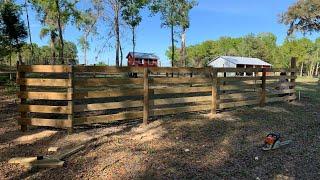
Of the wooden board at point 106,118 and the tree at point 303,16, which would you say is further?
the tree at point 303,16

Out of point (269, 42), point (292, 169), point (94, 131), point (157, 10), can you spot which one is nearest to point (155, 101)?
point (94, 131)

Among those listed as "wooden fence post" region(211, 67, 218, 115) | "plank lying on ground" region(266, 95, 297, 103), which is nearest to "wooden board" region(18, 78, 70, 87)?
"wooden fence post" region(211, 67, 218, 115)

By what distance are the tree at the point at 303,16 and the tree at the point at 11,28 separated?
25.7 metres

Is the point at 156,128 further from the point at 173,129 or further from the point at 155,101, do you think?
the point at 155,101

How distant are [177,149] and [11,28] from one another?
90.8ft

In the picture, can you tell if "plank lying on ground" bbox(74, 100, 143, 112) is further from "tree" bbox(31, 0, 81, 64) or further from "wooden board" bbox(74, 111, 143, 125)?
"tree" bbox(31, 0, 81, 64)

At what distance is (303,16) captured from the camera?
1458 inches

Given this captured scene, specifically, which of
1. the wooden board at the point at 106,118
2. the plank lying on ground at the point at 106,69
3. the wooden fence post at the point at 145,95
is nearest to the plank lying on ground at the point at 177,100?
A: the wooden fence post at the point at 145,95

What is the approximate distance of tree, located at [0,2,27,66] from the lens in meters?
30.4

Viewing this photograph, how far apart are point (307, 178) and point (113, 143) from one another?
3.39 meters

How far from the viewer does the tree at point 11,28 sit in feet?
99.9

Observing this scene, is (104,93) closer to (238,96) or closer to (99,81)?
(99,81)

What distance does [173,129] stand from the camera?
26.6 ft

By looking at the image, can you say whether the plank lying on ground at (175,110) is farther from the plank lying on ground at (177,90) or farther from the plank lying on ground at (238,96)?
the plank lying on ground at (238,96)
